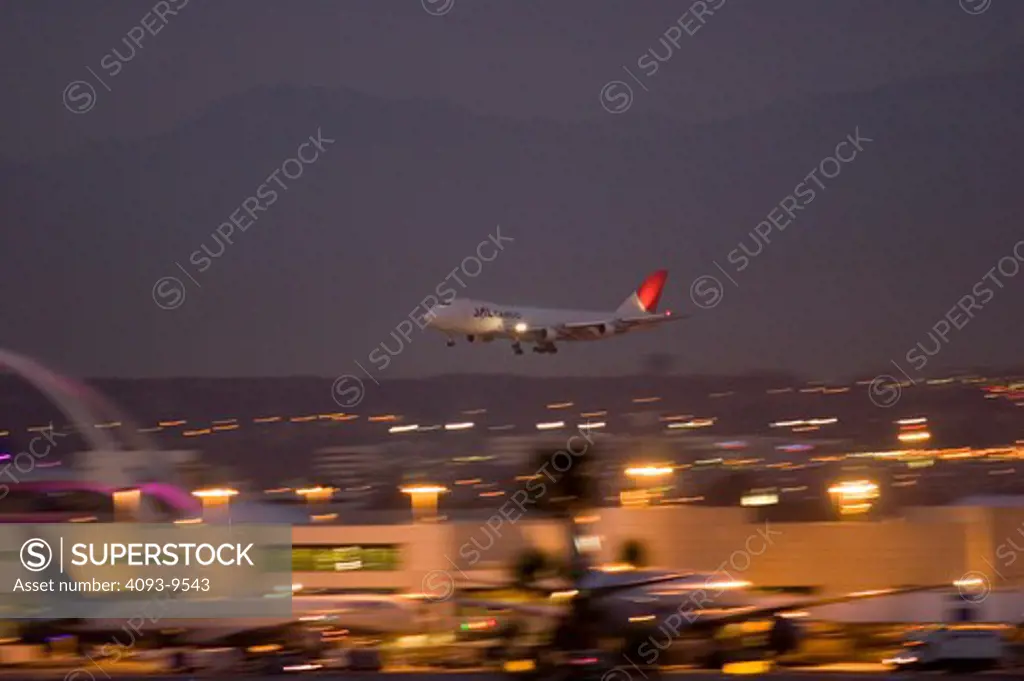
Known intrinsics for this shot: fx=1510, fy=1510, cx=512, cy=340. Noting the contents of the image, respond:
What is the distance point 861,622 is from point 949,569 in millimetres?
7592

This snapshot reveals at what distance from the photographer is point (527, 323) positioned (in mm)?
75125

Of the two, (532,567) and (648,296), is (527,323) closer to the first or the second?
(648,296)

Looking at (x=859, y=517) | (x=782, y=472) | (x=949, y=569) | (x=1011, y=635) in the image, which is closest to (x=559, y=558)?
(x=1011, y=635)

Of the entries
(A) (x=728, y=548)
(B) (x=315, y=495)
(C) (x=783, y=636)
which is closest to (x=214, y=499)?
(B) (x=315, y=495)

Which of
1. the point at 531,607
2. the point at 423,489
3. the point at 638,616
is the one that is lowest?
the point at 531,607

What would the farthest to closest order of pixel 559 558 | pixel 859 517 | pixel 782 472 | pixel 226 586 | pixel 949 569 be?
1. pixel 782 472
2. pixel 859 517
3. pixel 949 569
4. pixel 226 586
5. pixel 559 558

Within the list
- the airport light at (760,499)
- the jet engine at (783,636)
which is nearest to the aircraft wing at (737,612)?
the jet engine at (783,636)

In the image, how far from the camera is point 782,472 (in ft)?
219

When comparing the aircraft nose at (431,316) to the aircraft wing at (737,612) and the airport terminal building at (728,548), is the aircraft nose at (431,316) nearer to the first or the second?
the airport terminal building at (728,548)

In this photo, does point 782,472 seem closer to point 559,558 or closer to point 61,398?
point 61,398

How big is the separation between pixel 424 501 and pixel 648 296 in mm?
49603

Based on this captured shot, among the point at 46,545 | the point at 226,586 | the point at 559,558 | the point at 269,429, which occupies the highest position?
the point at 269,429

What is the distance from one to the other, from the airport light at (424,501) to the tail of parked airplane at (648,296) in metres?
47.8

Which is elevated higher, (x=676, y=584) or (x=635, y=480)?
(x=635, y=480)
